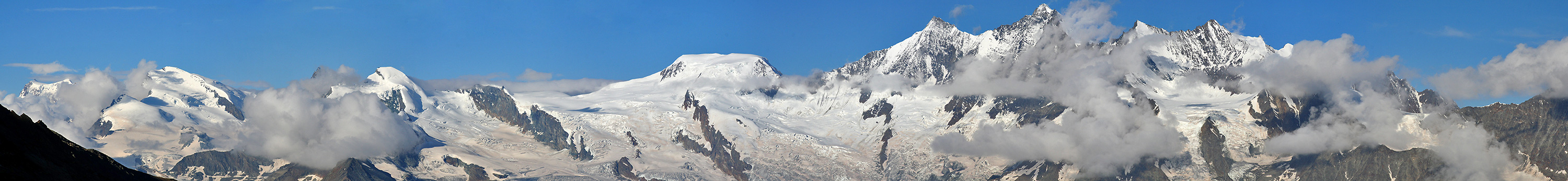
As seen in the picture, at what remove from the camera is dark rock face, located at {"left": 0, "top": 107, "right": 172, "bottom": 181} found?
122625mm

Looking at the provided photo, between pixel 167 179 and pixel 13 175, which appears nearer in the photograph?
pixel 13 175

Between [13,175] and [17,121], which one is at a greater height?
[17,121]

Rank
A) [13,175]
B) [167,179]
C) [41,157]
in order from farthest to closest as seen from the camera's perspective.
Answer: [167,179] → [41,157] → [13,175]

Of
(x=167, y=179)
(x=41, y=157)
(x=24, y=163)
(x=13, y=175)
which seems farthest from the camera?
(x=167, y=179)

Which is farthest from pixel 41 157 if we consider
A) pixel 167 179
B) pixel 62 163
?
pixel 167 179

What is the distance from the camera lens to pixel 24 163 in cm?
12350

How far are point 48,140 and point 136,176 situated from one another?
11657 mm

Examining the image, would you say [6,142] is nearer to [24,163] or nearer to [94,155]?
[24,163]

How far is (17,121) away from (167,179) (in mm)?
16875

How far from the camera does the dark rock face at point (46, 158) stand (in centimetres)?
12262

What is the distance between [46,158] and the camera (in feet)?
435

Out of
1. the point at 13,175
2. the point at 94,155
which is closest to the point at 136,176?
the point at 94,155

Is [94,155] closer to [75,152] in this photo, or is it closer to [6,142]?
[75,152]

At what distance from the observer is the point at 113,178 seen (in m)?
138
